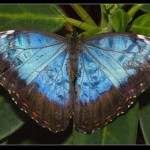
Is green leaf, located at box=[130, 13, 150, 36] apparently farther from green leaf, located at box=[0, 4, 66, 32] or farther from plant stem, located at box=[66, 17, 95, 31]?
green leaf, located at box=[0, 4, 66, 32]

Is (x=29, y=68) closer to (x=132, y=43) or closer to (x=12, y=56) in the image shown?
(x=12, y=56)

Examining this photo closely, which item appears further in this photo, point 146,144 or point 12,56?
point 146,144

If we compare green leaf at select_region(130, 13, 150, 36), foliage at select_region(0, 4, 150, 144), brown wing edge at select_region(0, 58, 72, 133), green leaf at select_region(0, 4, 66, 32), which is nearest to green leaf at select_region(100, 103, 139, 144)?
foliage at select_region(0, 4, 150, 144)

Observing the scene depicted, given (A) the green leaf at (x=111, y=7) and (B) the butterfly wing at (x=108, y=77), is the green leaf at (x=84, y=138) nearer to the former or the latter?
(B) the butterfly wing at (x=108, y=77)

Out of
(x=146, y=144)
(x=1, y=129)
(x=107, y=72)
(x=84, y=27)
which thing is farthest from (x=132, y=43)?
(x=1, y=129)

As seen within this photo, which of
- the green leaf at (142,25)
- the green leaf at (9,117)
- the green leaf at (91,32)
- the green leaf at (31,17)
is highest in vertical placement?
the green leaf at (31,17)

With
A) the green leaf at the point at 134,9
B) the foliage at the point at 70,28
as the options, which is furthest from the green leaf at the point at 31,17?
the green leaf at the point at 134,9
